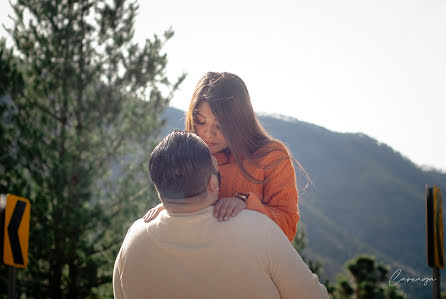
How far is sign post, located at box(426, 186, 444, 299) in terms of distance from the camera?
139 inches

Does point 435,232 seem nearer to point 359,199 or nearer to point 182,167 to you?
point 182,167

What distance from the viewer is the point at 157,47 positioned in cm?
905

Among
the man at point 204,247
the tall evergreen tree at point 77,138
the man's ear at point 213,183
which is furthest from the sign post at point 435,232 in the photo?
the tall evergreen tree at point 77,138

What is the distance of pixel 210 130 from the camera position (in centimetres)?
Result: 191

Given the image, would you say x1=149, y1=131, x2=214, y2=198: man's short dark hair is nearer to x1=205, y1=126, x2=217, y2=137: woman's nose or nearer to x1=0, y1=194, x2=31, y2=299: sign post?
x1=205, y1=126, x2=217, y2=137: woman's nose

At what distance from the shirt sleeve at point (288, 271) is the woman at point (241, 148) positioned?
0.37 metres

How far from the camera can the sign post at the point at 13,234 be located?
4.02 m

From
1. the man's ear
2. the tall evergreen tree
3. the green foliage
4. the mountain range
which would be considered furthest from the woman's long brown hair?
the mountain range

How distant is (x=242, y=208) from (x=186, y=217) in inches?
7.9

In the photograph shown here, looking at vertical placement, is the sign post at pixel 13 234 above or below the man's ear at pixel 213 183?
below

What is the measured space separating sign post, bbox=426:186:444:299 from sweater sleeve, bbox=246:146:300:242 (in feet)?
7.59

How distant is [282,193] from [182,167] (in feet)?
2.00

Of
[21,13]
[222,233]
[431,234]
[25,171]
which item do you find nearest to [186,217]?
[222,233]

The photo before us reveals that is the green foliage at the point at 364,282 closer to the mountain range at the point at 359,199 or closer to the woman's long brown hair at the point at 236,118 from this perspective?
the woman's long brown hair at the point at 236,118
